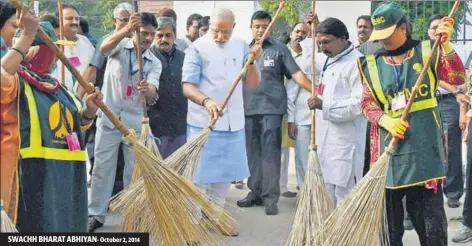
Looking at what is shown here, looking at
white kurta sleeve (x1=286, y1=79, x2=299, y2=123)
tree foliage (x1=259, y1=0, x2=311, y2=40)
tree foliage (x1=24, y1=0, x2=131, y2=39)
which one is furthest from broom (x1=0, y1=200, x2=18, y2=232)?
tree foliage (x1=259, y1=0, x2=311, y2=40)

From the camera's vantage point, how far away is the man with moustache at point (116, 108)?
16.3 feet

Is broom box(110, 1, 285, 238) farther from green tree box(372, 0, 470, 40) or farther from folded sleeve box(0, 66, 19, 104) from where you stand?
green tree box(372, 0, 470, 40)

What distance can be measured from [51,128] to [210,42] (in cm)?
207

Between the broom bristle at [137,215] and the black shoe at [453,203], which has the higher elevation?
the broom bristle at [137,215]

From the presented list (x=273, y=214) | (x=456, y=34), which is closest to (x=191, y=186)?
(x=273, y=214)

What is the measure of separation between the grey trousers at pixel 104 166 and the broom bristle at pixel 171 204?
1141 mm

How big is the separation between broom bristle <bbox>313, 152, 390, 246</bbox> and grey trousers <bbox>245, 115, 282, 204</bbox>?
1.99 meters

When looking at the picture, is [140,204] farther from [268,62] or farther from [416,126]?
[268,62]

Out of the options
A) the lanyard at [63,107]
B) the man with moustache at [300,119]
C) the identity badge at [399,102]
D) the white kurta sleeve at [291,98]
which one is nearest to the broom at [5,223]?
the lanyard at [63,107]

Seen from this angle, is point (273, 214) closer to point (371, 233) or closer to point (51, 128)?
point (371, 233)

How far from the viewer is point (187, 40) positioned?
708 centimetres

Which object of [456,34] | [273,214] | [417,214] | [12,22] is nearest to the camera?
[12,22]

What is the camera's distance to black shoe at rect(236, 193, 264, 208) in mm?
5926
